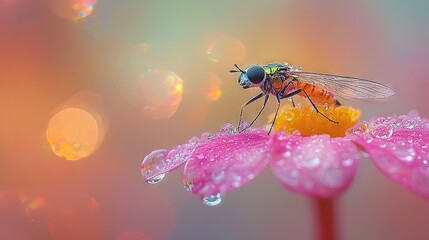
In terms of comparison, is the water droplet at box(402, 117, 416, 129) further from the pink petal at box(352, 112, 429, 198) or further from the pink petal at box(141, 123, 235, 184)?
the pink petal at box(141, 123, 235, 184)

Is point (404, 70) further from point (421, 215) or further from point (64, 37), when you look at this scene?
point (64, 37)

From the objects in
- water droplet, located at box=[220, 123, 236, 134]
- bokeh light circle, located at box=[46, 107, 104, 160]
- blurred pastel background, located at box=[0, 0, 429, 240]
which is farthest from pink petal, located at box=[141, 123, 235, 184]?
bokeh light circle, located at box=[46, 107, 104, 160]

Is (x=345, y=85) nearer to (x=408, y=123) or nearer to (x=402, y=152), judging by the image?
(x=408, y=123)

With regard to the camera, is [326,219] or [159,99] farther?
[159,99]

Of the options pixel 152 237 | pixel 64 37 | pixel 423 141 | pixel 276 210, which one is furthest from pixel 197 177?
pixel 64 37

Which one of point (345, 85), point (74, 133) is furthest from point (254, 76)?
point (74, 133)
